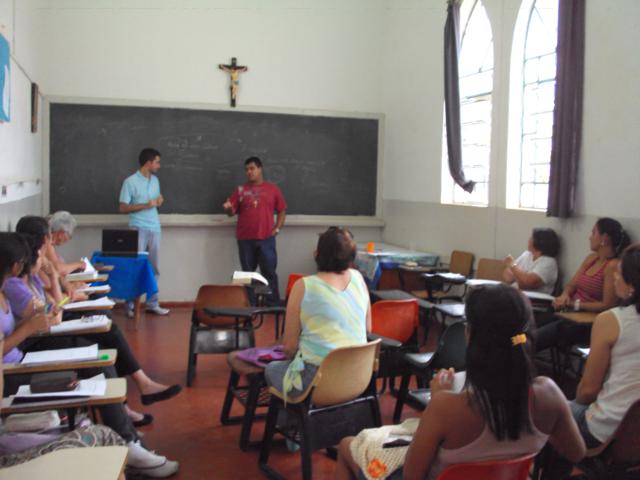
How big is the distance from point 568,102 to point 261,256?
3.66 metres

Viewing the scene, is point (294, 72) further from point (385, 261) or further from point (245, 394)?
point (245, 394)

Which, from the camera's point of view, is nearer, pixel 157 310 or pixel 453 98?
pixel 453 98

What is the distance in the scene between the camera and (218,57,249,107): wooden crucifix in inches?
287

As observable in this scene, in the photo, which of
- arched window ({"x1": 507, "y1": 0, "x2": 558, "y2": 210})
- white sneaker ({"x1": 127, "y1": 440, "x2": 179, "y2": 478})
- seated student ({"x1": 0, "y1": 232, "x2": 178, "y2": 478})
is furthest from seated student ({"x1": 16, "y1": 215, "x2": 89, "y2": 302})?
arched window ({"x1": 507, "y1": 0, "x2": 558, "y2": 210})

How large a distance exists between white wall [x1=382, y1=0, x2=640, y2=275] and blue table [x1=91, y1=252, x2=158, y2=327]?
2890mm

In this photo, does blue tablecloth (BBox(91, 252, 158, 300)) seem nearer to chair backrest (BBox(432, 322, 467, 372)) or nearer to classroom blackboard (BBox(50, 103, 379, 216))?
classroom blackboard (BBox(50, 103, 379, 216))

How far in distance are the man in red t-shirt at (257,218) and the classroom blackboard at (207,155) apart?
369 millimetres

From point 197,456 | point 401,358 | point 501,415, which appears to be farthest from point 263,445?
point 501,415

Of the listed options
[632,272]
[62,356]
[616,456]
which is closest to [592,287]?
[632,272]

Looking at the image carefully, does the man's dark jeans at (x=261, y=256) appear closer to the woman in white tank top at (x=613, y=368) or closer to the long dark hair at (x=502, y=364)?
the woman in white tank top at (x=613, y=368)

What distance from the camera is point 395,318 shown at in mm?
3697

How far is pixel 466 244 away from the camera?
242 inches

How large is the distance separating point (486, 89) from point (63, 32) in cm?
440

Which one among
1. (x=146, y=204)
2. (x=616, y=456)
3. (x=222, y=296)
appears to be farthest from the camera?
(x=146, y=204)
